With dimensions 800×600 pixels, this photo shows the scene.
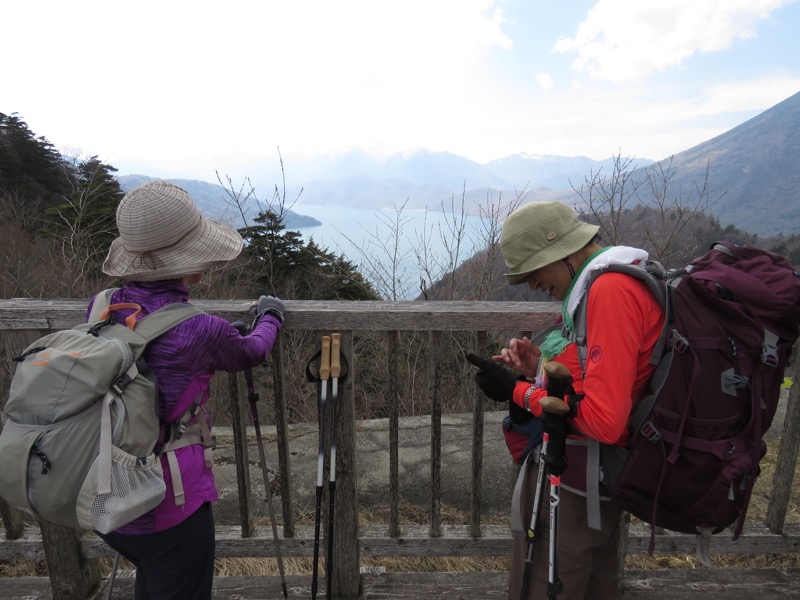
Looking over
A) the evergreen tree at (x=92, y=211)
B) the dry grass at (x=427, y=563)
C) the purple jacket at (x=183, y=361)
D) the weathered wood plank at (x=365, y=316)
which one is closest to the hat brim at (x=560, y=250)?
the weathered wood plank at (x=365, y=316)

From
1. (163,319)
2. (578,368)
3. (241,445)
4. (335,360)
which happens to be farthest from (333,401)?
(578,368)

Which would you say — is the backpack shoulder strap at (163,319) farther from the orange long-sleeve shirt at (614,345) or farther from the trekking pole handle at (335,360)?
the orange long-sleeve shirt at (614,345)

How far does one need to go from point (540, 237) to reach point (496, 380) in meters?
0.56

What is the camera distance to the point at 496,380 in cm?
187

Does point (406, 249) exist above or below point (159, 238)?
below

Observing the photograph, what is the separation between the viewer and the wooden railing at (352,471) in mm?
2234

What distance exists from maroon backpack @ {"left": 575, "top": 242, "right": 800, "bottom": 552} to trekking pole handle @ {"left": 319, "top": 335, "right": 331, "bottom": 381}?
1081mm

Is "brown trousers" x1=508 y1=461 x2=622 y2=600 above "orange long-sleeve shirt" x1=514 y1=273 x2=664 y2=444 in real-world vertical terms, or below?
below

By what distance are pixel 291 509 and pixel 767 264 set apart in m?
2.32

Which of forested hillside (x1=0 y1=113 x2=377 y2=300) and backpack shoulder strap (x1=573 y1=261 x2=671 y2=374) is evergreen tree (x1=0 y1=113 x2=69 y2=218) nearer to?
forested hillside (x1=0 y1=113 x2=377 y2=300)

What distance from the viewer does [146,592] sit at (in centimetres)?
207

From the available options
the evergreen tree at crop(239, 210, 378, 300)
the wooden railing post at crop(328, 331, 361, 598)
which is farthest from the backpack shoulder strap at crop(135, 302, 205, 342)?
the evergreen tree at crop(239, 210, 378, 300)

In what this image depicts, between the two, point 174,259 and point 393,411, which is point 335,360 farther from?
point 174,259

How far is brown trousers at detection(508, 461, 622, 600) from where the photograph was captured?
5.92 ft
